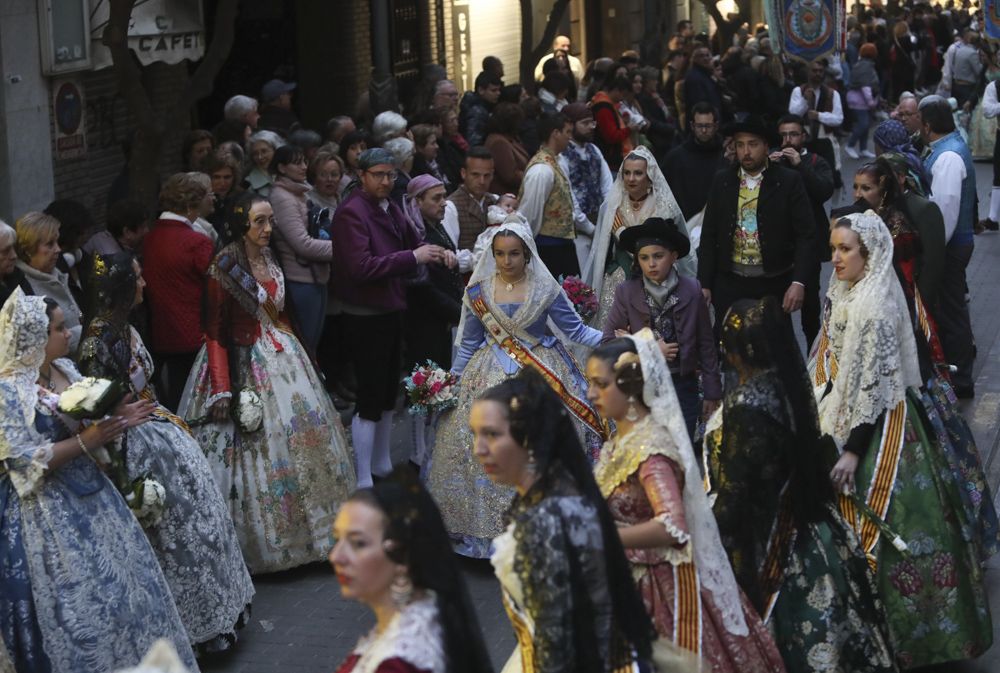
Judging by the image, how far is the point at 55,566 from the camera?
269 inches

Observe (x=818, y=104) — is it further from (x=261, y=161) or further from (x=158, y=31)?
(x=261, y=161)

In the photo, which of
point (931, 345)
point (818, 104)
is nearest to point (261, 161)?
point (931, 345)

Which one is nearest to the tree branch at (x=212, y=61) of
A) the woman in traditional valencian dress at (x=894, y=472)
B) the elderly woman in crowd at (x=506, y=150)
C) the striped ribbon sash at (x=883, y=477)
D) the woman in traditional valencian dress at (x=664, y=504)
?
the elderly woman in crowd at (x=506, y=150)

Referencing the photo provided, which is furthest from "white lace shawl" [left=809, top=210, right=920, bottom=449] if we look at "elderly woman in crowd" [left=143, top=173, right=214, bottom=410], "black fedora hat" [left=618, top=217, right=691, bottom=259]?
"elderly woman in crowd" [left=143, top=173, right=214, bottom=410]

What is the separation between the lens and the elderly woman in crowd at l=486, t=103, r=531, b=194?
44.4ft

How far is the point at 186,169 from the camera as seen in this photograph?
12.5 metres

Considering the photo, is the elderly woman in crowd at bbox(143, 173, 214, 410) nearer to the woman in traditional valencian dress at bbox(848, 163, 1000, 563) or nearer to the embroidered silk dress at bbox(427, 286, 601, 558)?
the embroidered silk dress at bbox(427, 286, 601, 558)

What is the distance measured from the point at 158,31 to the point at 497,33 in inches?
456

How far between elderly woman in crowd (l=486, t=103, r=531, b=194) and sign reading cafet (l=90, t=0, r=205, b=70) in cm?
297

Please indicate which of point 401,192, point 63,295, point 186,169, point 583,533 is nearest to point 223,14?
point 186,169

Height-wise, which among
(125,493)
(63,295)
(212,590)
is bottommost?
(212,590)

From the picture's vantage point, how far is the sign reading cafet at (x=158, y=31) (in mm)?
14102

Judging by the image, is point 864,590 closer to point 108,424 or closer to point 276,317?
point 108,424

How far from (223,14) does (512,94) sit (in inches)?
201
